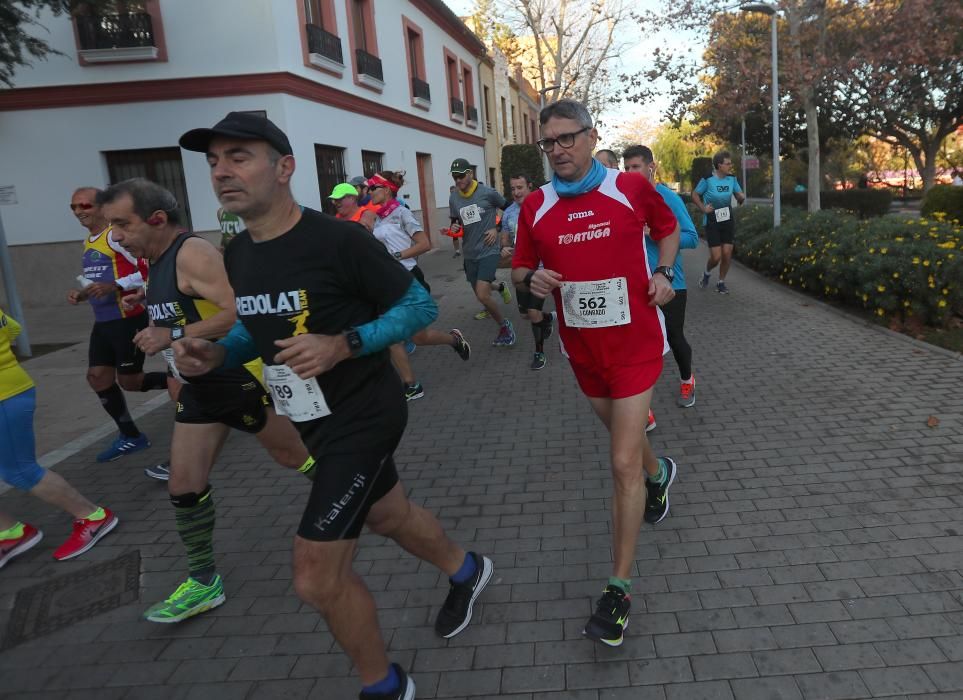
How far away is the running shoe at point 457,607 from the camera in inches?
116

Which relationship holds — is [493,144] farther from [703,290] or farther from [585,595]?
[585,595]

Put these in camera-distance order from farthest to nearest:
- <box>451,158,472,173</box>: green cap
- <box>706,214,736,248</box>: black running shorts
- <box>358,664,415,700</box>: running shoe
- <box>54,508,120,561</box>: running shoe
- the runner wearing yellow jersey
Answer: <box>706,214,736,248</box>: black running shorts < <box>451,158,472,173</box>: green cap < <box>54,508,120,561</box>: running shoe < the runner wearing yellow jersey < <box>358,664,415,700</box>: running shoe

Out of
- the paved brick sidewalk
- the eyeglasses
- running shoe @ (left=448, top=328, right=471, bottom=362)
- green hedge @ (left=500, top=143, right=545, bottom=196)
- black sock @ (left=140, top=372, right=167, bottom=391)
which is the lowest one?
the paved brick sidewalk

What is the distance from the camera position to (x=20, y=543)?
3988mm

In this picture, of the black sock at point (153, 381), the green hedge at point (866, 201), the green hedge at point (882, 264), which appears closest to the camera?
the black sock at point (153, 381)

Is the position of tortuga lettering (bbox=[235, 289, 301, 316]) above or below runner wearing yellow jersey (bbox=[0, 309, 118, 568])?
above

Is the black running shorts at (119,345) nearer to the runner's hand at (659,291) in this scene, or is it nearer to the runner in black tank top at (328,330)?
the runner in black tank top at (328,330)

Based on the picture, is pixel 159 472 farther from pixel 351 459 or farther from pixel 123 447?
pixel 351 459

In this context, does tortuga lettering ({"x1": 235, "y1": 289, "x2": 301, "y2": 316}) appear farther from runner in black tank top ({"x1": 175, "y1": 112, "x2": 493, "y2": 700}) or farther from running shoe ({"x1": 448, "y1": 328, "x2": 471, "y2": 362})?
running shoe ({"x1": 448, "y1": 328, "x2": 471, "y2": 362})

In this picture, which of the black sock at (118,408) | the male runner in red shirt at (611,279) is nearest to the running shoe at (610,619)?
the male runner in red shirt at (611,279)

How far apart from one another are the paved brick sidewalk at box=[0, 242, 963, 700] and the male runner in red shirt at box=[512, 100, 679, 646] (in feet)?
1.35

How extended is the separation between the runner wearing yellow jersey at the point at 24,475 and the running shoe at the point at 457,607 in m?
2.23

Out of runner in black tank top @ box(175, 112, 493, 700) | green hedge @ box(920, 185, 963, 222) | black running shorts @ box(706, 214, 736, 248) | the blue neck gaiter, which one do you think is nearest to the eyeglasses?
the blue neck gaiter

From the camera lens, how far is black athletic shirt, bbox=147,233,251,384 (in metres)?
3.14
